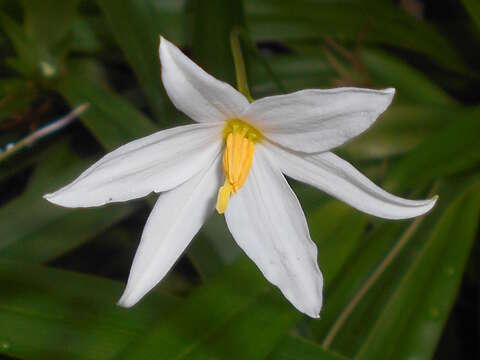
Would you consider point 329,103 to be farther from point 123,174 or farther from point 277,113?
point 123,174

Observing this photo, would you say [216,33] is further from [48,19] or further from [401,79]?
[401,79]

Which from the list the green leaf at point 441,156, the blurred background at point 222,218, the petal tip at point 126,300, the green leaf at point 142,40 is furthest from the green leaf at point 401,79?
the petal tip at point 126,300

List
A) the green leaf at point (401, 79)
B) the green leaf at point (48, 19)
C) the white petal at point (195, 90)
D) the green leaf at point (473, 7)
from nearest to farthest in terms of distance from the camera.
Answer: the white petal at point (195, 90)
the green leaf at point (473, 7)
the green leaf at point (48, 19)
the green leaf at point (401, 79)

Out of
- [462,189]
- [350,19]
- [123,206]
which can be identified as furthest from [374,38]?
[123,206]

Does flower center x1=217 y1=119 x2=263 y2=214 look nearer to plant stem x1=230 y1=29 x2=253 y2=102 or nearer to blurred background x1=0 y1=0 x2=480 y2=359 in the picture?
plant stem x1=230 y1=29 x2=253 y2=102

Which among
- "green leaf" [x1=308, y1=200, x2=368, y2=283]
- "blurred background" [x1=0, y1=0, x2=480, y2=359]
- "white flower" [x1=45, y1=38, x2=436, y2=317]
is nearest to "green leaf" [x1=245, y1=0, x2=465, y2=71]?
"blurred background" [x1=0, y1=0, x2=480, y2=359]

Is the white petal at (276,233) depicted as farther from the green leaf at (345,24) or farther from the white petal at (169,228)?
the green leaf at (345,24)

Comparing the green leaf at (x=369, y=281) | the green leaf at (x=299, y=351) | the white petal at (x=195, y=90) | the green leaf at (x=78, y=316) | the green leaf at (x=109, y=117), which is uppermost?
the white petal at (x=195, y=90)
